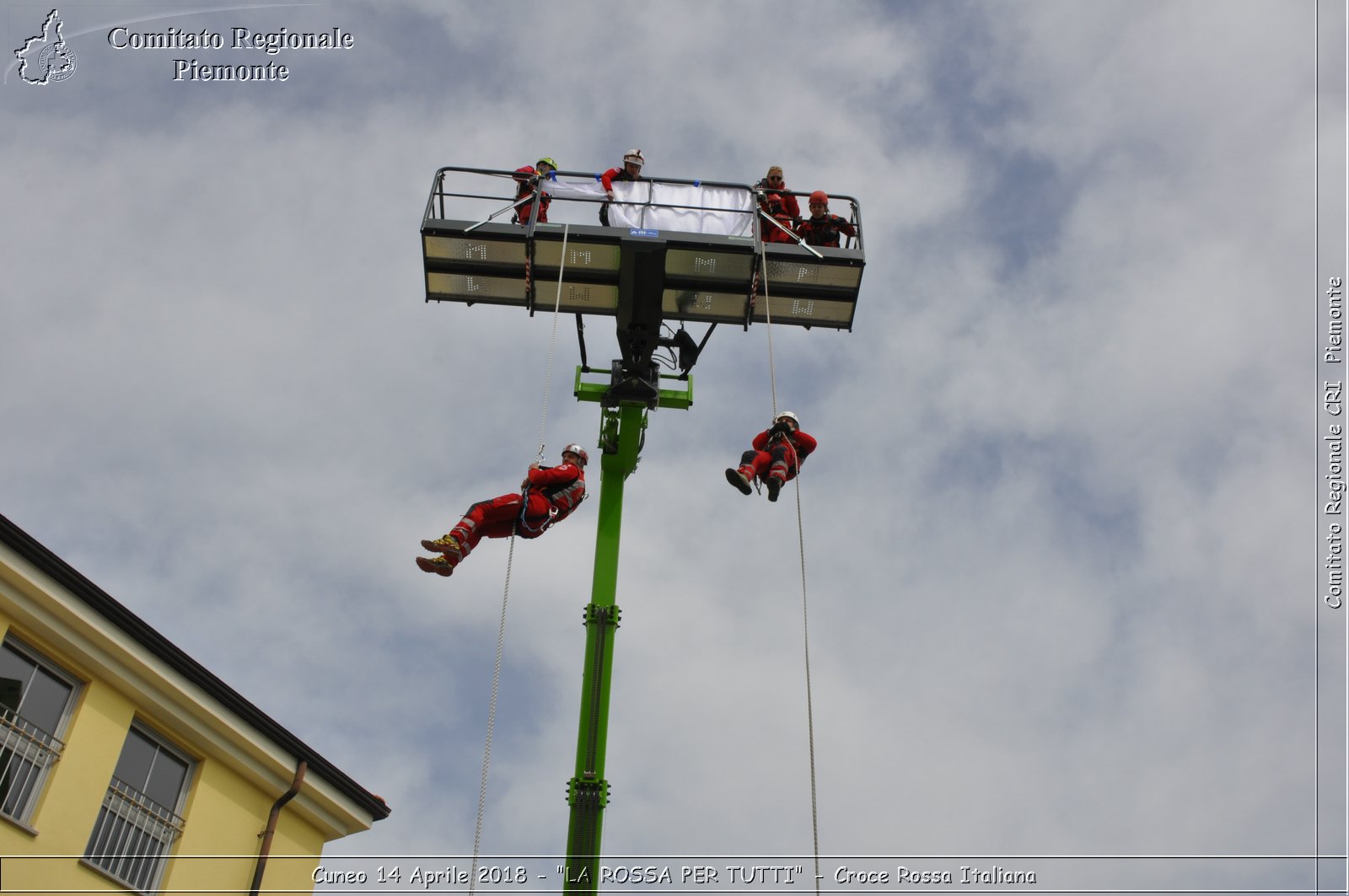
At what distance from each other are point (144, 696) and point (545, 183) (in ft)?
21.8

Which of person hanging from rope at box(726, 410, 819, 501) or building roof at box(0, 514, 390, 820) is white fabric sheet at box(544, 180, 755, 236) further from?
building roof at box(0, 514, 390, 820)

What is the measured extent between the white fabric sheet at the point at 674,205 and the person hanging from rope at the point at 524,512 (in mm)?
2540

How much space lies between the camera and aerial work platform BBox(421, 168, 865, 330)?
11.6 metres

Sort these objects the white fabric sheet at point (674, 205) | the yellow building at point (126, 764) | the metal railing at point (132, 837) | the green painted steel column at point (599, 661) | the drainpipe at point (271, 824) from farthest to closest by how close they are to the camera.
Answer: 1. the drainpipe at point (271, 824)
2. the white fabric sheet at point (674, 205)
3. the metal railing at point (132, 837)
4. the yellow building at point (126, 764)
5. the green painted steel column at point (599, 661)

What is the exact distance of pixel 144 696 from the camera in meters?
11.9

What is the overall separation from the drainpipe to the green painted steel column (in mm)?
4868

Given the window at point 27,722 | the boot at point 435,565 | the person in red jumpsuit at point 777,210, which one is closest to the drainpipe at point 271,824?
the window at point 27,722

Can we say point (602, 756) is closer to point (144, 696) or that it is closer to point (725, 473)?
point (725, 473)

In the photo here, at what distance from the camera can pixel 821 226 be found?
12414 millimetres

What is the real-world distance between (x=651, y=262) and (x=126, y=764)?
23.8 feet

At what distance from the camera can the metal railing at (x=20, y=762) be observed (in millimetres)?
10320

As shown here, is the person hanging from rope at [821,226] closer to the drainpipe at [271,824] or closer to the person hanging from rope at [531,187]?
the person hanging from rope at [531,187]

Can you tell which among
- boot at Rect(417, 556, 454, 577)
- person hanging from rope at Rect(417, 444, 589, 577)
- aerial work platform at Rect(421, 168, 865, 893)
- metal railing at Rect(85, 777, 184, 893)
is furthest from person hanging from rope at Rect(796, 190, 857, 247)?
metal railing at Rect(85, 777, 184, 893)

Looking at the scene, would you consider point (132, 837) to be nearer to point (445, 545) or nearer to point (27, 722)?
point (27, 722)
